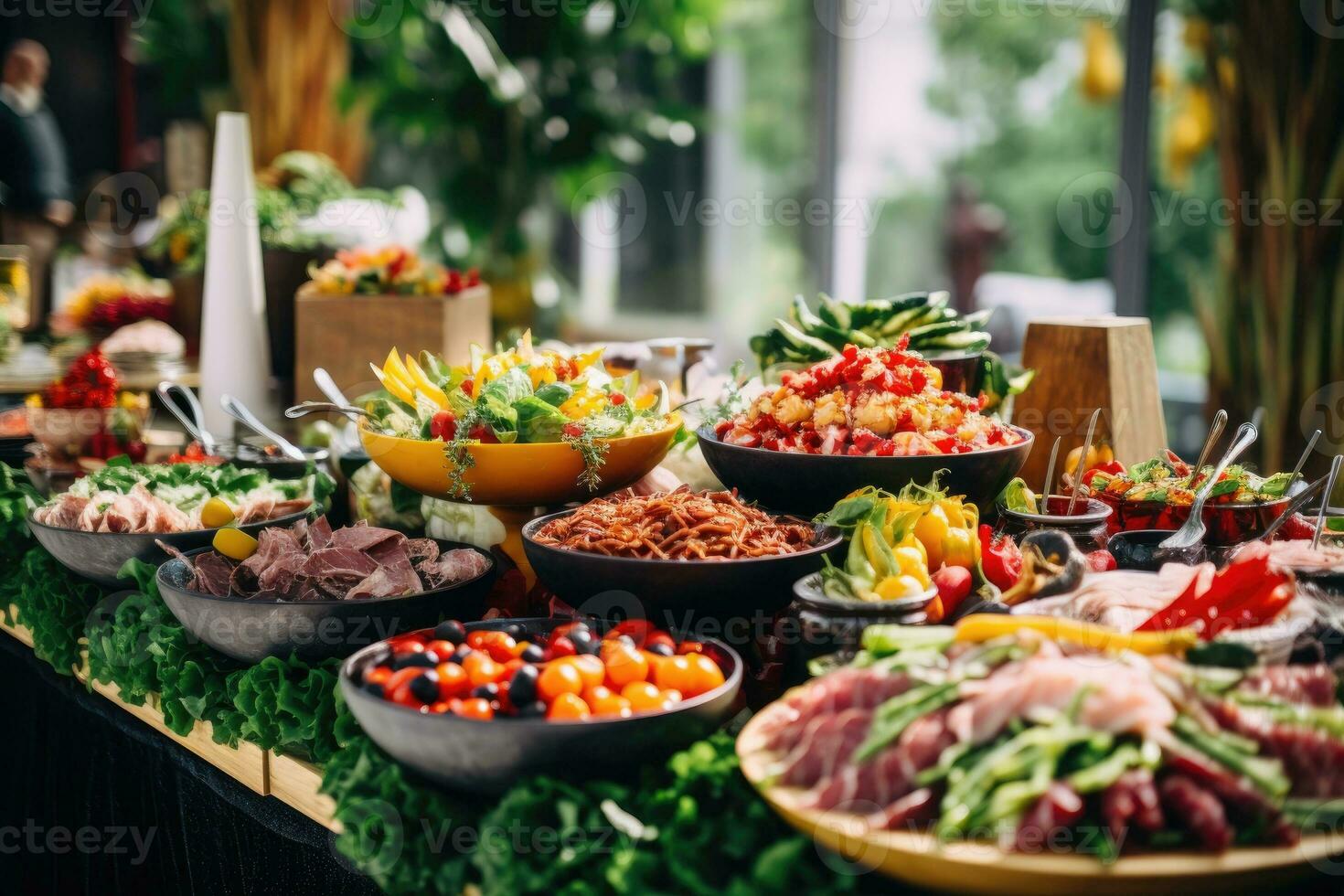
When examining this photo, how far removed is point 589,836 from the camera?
118 cm

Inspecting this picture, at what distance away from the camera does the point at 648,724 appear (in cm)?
123

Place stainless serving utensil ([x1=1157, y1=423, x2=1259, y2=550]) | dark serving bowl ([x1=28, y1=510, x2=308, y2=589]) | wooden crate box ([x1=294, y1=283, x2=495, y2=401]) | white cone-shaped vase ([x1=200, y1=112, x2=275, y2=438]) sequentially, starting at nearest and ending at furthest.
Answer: stainless serving utensil ([x1=1157, y1=423, x2=1259, y2=550]) → dark serving bowl ([x1=28, y1=510, x2=308, y2=589]) → white cone-shaped vase ([x1=200, y1=112, x2=275, y2=438]) → wooden crate box ([x1=294, y1=283, x2=495, y2=401])

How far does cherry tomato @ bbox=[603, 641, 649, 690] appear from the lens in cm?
132

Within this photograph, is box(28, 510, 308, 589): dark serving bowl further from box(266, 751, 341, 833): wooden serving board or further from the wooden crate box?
the wooden crate box

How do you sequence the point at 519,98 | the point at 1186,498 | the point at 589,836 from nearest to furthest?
the point at 589,836 < the point at 1186,498 < the point at 519,98

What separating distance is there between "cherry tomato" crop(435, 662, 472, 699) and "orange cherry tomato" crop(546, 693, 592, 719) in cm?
11

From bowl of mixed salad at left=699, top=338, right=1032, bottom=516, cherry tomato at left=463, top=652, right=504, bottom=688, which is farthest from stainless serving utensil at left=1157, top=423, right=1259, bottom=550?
cherry tomato at left=463, top=652, right=504, bottom=688

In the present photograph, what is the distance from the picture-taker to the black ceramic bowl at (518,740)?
1.20m

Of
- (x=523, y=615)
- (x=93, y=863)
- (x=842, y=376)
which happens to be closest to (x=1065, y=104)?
(x=842, y=376)

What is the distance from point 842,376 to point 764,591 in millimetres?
455

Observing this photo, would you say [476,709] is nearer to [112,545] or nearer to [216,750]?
[216,750]

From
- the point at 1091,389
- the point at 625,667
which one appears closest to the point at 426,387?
the point at 625,667

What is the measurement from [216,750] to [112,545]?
0.43 m

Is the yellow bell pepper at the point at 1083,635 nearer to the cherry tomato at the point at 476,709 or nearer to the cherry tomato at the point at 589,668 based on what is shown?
the cherry tomato at the point at 589,668
